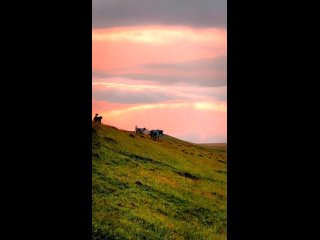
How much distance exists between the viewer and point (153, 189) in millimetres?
29312

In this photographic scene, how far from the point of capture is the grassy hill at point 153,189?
24.0 meters

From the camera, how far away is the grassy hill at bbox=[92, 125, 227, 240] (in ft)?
78.7

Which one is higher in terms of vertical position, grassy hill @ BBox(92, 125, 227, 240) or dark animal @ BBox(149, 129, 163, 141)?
dark animal @ BBox(149, 129, 163, 141)

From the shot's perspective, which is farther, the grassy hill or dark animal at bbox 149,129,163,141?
dark animal at bbox 149,129,163,141

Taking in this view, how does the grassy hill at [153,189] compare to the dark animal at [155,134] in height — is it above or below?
below

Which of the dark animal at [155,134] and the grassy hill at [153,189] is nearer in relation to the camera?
the grassy hill at [153,189]

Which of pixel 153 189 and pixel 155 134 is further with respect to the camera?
pixel 155 134
